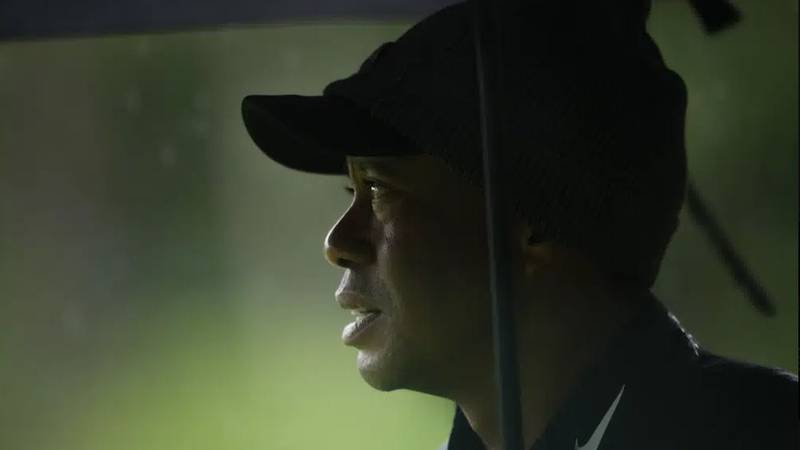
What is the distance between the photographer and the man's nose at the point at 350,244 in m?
0.75

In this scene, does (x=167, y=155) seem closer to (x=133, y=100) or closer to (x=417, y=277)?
(x=133, y=100)

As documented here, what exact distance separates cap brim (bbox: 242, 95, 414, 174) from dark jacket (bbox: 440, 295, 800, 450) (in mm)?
227

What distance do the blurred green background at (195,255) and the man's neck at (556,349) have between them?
20cm

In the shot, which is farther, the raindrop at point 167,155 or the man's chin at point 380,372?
the raindrop at point 167,155

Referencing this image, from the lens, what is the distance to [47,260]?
866mm

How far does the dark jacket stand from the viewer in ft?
2.24

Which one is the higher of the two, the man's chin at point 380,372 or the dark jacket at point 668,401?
the man's chin at point 380,372

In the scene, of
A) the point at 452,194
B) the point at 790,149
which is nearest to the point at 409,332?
the point at 452,194

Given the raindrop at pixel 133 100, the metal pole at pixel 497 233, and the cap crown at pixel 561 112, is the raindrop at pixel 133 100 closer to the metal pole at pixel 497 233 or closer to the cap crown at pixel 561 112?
the cap crown at pixel 561 112

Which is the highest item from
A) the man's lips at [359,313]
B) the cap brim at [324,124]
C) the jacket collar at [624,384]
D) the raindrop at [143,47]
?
the raindrop at [143,47]

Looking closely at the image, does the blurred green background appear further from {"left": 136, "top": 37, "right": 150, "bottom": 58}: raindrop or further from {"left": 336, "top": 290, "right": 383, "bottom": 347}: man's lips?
{"left": 336, "top": 290, "right": 383, "bottom": 347}: man's lips

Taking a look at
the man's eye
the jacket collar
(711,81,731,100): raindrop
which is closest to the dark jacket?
the jacket collar

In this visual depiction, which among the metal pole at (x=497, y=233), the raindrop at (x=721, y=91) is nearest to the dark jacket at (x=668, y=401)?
the metal pole at (x=497, y=233)

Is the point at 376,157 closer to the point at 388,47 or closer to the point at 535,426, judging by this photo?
the point at 388,47
